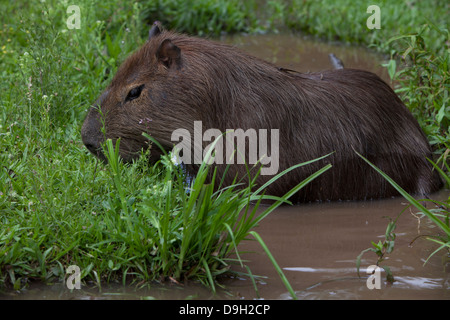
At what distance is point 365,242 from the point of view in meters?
4.15

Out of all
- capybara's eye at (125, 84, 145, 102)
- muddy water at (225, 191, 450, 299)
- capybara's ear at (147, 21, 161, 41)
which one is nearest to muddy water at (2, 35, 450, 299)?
muddy water at (225, 191, 450, 299)

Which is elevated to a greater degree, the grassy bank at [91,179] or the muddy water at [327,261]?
the grassy bank at [91,179]

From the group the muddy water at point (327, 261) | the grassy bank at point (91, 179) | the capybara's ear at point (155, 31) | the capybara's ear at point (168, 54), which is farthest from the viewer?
the capybara's ear at point (155, 31)

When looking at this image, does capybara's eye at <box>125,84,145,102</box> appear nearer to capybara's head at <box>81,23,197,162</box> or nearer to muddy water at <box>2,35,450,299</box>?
capybara's head at <box>81,23,197,162</box>

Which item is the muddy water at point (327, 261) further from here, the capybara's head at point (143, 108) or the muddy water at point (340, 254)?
the capybara's head at point (143, 108)

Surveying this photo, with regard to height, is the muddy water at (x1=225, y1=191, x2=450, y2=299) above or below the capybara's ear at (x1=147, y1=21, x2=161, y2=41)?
below

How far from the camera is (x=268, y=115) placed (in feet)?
15.4

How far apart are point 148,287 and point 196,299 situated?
0.86 feet

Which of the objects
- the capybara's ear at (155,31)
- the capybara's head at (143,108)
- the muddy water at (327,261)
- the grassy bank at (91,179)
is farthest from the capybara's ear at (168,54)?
the muddy water at (327,261)

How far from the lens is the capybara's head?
4578 mm

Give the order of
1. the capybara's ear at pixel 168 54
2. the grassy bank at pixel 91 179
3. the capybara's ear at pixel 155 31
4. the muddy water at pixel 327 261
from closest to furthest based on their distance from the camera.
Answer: the muddy water at pixel 327 261
the grassy bank at pixel 91 179
the capybara's ear at pixel 168 54
the capybara's ear at pixel 155 31

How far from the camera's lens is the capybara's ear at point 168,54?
4562 mm

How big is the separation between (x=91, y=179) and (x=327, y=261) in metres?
1.52

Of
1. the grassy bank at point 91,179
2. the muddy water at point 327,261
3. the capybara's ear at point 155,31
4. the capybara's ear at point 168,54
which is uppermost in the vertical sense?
the capybara's ear at point 155,31
